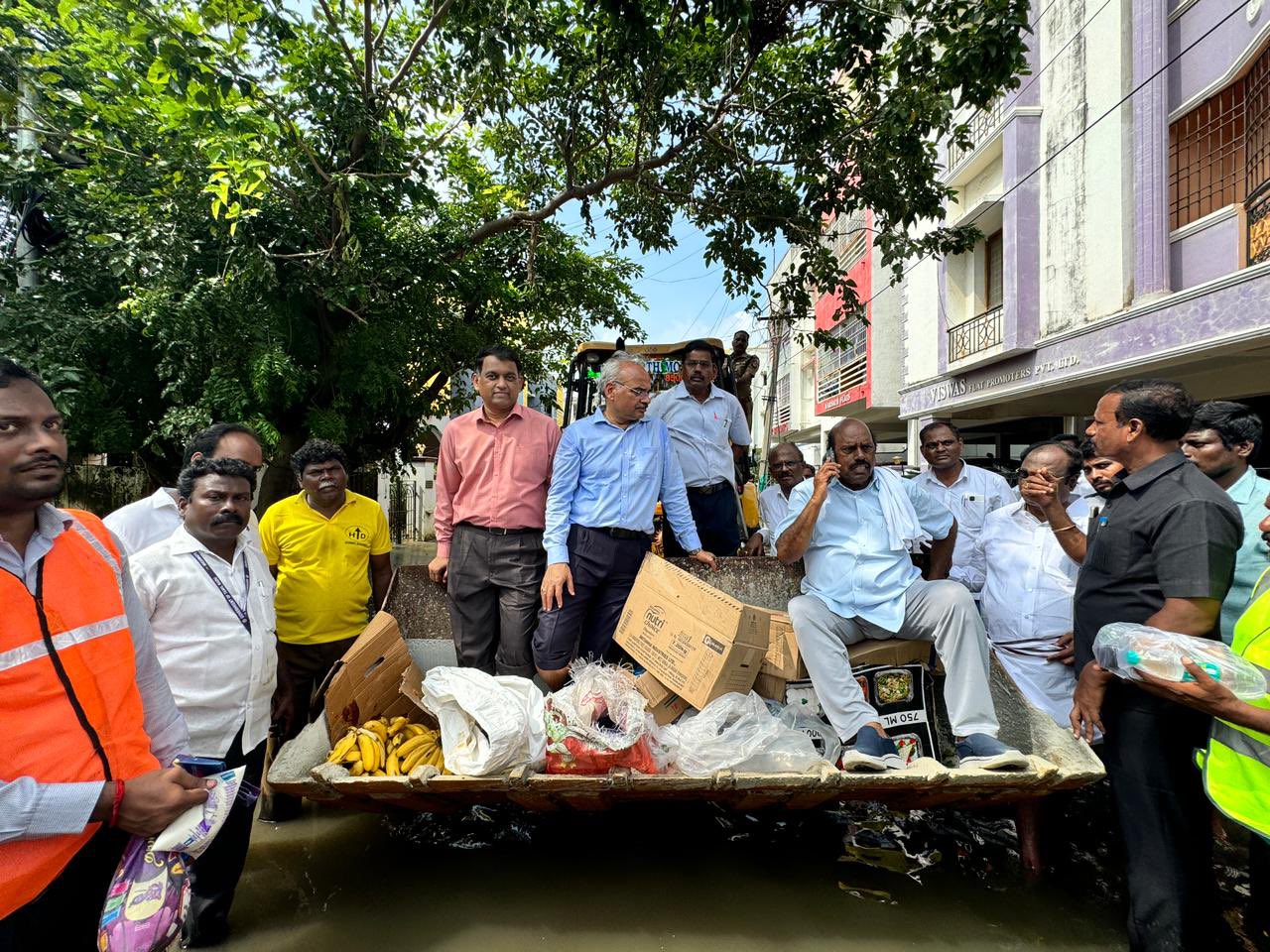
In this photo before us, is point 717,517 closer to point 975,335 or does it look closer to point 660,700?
point 660,700

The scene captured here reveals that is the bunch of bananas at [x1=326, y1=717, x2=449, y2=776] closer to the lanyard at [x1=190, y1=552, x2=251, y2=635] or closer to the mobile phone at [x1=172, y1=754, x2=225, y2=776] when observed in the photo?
the lanyard at [x1=190, y1=552, x2=251, y2=635]

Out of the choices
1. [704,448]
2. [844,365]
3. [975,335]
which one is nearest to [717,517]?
[704,448]

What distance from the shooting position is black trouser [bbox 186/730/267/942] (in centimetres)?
230

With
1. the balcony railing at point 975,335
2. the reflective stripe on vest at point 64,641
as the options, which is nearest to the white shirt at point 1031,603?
the reflective stripe on vest at point 64,641

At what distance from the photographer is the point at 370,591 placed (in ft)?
11.3

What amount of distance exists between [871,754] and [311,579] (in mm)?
2680

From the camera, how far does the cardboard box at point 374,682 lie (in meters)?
2.74

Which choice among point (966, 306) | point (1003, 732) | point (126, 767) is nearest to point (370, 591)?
point (126, 767)

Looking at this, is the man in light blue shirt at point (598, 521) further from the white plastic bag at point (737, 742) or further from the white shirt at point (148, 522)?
the white shirt at point (148, 522)

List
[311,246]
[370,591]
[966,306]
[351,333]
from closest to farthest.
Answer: [370,591], [311,246], [351,333], [966,306]

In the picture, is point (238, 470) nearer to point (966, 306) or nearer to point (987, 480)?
point (987, 480)

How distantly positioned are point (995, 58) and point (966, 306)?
374 inches

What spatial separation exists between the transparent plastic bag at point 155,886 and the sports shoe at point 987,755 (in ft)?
7.95

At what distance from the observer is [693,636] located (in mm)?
2939
